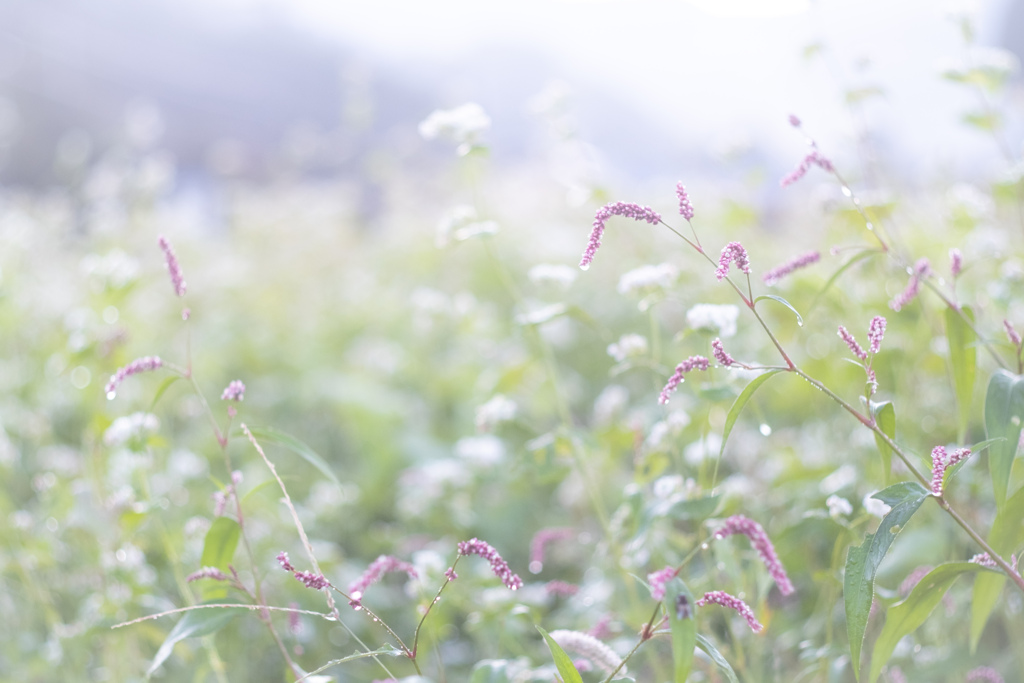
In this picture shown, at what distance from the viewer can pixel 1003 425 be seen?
27.0 inches

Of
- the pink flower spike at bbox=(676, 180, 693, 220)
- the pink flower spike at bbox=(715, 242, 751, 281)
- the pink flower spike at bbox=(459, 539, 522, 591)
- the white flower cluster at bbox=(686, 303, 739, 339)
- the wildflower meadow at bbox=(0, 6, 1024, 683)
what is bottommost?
the wildflower meadow at bbox=(0, 6, 1024, 683)

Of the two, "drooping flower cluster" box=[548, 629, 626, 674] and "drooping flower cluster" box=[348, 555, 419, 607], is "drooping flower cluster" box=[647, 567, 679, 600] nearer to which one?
"drooping flower cluster" box=[548, 629, 626, 674]

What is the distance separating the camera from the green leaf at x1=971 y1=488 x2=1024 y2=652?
2.33 feet

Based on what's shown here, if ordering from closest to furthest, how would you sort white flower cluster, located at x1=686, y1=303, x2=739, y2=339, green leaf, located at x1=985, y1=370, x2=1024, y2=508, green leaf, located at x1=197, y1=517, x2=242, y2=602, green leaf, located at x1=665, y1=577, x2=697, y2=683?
green leaf, located at x1=665, y1=577, x2=697, y2=683, green leaf, located at x1=985, y1=370, x2=1024, y2=508, green leaf, located at x1=197, y1=517, x2=242, y2=602, white flower cluster, located at x1=686, y1=303, x2=739, y2=339

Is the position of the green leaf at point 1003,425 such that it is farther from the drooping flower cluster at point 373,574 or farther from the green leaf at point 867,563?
the drooping flower cluster at point 373,574

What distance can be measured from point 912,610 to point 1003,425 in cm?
18

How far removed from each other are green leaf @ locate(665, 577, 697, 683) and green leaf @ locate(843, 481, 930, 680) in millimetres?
158

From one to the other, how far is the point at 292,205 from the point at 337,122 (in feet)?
13.9

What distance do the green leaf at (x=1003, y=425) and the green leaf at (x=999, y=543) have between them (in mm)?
28

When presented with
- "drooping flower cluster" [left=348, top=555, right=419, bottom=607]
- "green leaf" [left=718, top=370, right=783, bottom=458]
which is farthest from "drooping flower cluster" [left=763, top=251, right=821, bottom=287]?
"drooping flower cluster" [left=348, top=555, right=419, bottom=607]

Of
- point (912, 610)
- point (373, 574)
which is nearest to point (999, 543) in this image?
point (912, 610)

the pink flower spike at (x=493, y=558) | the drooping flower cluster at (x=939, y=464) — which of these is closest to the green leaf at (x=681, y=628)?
the pink flower spike at (x=493, y=558)

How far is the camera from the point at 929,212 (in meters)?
2.76

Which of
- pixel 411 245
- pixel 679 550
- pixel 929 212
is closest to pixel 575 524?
pixel 679 550
